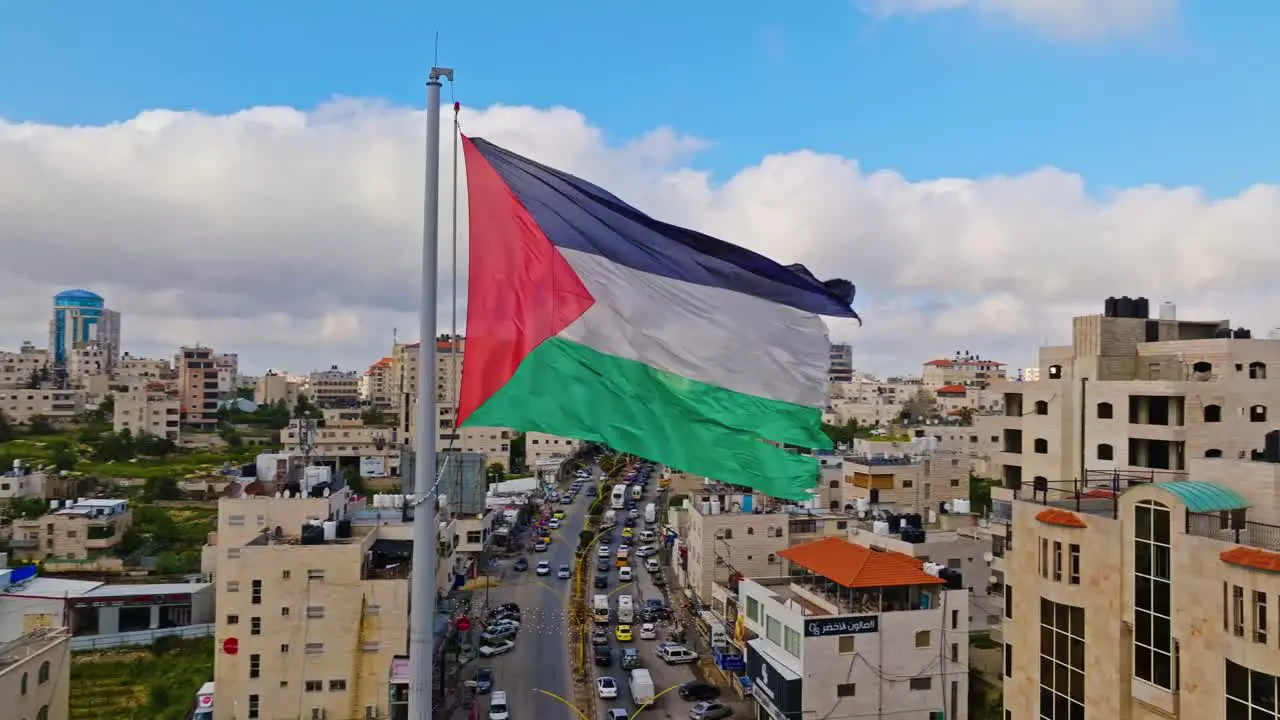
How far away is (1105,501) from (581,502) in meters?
68.0

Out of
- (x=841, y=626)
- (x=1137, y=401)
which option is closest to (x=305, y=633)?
(x=841, y=626)

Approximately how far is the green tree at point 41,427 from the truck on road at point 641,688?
107 m

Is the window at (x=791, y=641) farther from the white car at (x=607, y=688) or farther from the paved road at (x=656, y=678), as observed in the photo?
the white car at (x=607, y=688)

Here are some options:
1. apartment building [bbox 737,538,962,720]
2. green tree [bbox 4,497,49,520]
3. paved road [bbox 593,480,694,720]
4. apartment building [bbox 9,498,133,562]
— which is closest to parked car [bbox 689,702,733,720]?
paved road [bbox 593,480,694,720]

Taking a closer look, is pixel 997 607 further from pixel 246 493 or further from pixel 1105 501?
pixel 246 493

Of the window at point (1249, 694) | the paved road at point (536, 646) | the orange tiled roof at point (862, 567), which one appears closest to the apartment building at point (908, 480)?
the paved road at point (536, 646)

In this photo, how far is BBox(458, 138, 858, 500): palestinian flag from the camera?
7859 millimetres

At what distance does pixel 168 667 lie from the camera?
41.4m

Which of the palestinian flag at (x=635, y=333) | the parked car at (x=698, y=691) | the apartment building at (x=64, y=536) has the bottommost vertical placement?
the parked car at (x=698, y=691)

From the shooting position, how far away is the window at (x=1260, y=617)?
1307 centimetres

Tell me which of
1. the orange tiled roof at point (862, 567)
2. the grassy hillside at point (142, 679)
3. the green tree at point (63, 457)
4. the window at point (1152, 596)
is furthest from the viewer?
the green tree at point (63, 457)

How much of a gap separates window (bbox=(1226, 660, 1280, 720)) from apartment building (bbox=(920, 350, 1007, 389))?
169410 millimetres

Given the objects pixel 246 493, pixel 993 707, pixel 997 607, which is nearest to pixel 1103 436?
pixel 997 607

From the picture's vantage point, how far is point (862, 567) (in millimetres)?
27719
